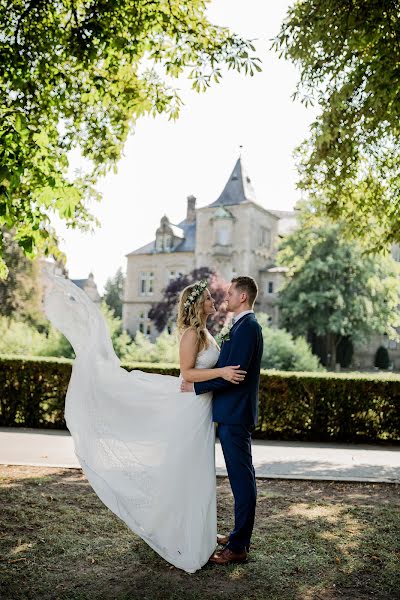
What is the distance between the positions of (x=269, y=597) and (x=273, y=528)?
1788 millimetres

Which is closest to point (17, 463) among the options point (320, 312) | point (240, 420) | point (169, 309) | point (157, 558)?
point (157, 558)

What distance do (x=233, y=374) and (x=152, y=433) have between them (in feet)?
3.16

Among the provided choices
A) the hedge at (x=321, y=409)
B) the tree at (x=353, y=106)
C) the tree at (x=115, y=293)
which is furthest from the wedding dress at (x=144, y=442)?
the tree at (x=115, y=293)

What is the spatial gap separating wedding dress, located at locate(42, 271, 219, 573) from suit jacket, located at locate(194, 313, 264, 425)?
0.52 feet

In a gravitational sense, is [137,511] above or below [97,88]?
below

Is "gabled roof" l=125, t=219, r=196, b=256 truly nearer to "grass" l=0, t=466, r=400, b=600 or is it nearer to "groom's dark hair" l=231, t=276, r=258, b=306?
"grass" l=0, t=466, r=400, b=600

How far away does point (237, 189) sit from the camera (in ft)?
191

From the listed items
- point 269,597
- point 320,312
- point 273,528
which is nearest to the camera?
point 269,597

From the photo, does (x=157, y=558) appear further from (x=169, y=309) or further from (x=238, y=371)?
(x=169, y=309)

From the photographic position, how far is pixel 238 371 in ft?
16.3

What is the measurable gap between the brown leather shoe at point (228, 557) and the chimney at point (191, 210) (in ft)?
202

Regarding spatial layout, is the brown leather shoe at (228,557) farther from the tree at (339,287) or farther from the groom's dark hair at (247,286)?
the tree at (339,287)

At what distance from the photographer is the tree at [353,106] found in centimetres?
868

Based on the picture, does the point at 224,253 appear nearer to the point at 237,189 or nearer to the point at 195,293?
the point at 237,189
